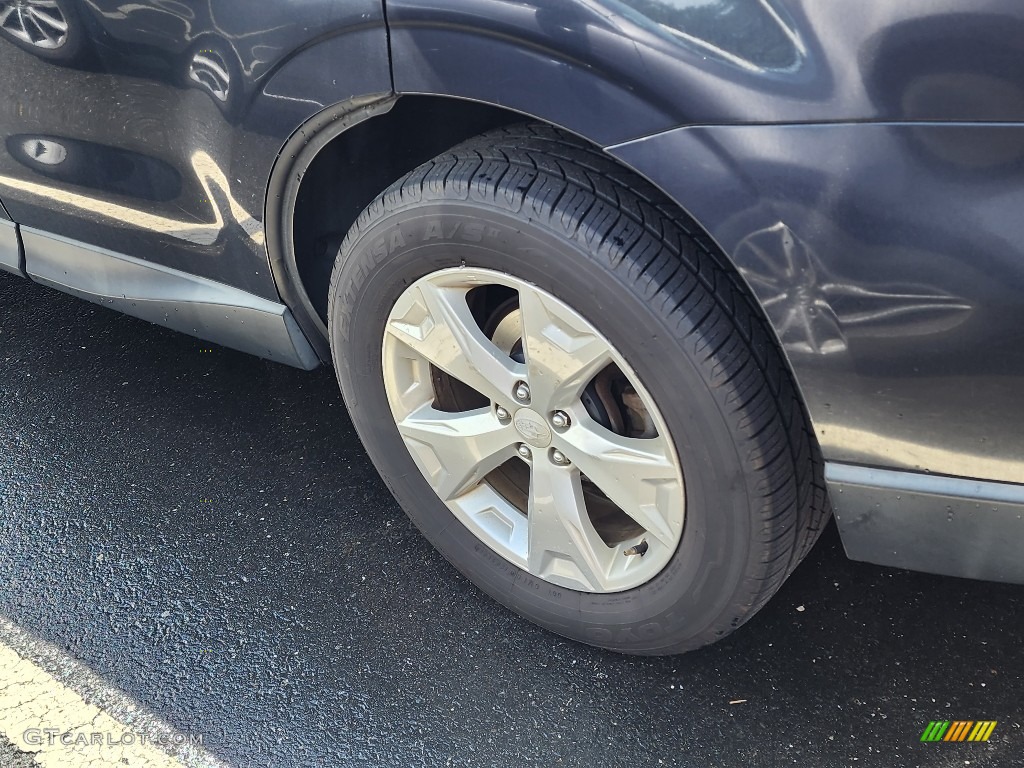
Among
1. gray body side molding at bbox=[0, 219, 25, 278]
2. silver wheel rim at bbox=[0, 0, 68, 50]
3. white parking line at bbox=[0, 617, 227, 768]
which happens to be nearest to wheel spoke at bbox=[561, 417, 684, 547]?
white parking line at bbox=[0, 617, 227, 768]

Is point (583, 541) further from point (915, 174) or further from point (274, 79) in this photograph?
point (274, 79)

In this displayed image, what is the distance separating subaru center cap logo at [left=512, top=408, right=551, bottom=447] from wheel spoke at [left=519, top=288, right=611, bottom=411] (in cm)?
6

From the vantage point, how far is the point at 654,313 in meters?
1.40

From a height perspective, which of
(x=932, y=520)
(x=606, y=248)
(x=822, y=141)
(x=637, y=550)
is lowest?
(x=637, y=550)

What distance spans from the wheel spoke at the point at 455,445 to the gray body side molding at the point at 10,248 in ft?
3.93

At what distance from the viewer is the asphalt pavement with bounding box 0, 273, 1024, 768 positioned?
5.67 feet

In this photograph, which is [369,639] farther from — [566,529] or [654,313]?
[654,313]

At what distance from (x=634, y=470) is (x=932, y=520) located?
45 cm

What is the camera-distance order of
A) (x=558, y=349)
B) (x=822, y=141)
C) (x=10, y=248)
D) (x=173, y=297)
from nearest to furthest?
(x=822, y=141) → (x=558, y=349) → (x=173, y=297) → (x=10, y=248)

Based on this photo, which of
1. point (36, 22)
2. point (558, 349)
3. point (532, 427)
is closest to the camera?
point (558, 349)

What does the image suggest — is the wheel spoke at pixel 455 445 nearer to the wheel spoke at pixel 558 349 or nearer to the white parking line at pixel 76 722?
the wheel spoke at pixel 558 349

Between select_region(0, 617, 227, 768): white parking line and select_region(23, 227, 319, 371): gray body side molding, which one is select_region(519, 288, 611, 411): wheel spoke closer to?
select_region(23, 227, 319, 371): gray body side molding

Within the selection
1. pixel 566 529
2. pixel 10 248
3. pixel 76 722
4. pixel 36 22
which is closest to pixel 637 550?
pixel 566 529

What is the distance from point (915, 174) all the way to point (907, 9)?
19cm
